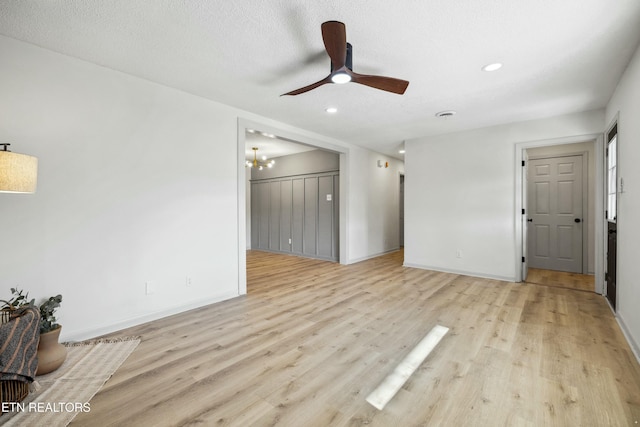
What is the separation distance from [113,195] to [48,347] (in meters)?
1.34

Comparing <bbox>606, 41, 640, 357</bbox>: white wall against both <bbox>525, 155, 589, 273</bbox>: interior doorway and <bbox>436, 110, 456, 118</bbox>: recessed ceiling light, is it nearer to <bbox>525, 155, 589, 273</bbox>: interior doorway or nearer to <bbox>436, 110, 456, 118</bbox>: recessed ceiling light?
<bbox>436, 110, 456, 118</bbox>: recessed ceiling light

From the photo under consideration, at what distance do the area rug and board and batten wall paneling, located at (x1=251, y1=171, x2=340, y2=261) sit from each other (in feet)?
14.4

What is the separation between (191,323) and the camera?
296 centimetres

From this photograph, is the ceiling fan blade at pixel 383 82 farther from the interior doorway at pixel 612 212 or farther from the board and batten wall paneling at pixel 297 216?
the board and batten wall paneling at pixel 297 216

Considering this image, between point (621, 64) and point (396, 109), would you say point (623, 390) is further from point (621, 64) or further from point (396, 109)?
point (396, 109)

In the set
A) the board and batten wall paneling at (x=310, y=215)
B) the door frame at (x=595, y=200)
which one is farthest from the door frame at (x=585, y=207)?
the board and batten wall paneling at (x=310, y=215)

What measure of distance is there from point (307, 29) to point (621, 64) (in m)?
2.96

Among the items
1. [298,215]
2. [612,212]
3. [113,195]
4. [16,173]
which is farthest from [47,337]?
[612,212]

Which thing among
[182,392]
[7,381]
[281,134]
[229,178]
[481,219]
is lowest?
[182,392]

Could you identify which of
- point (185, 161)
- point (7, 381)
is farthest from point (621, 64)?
point (7, 381)

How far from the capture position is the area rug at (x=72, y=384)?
1604 mm

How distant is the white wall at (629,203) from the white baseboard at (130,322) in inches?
161

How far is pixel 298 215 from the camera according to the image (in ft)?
23.0

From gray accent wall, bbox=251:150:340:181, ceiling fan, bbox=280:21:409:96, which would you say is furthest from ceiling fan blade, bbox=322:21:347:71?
gray accent wall, bbox=251:150:340:181
